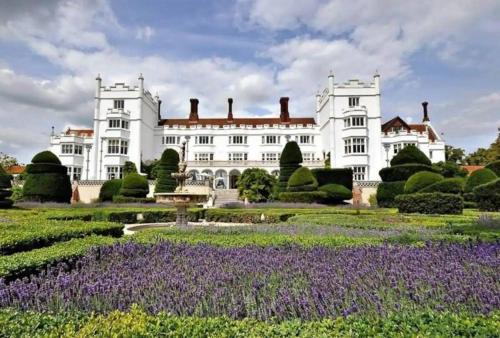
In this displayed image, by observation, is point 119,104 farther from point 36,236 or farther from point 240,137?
point 36,236

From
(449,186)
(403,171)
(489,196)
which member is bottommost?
(489,196)

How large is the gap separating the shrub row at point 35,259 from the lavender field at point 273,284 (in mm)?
220

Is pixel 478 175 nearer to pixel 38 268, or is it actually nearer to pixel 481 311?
pixel 481 311

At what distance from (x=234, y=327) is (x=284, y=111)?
5336 cm

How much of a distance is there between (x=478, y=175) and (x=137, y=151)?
38.8 meters

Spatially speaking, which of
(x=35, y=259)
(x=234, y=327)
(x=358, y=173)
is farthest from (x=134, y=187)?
(x=234, y=327)

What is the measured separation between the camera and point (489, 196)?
18797mm

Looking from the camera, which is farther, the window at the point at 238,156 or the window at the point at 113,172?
the window at the point at 238,156

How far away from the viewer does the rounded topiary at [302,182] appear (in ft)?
91.9

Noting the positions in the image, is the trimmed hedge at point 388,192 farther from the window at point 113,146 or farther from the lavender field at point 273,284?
the window at point 113,146

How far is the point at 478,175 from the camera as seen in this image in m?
23.9

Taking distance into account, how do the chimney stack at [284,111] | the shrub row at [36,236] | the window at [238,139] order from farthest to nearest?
1. the chimney stack at [284,111]
2. the window at [238,139]
3. the shrub row at [36,236]

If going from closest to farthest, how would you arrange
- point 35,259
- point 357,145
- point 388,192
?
point 35,259 → point 388,192 → point 357,145

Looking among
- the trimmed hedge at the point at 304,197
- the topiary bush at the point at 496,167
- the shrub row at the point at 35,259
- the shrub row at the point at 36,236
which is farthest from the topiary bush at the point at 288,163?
the shrub row at the point at 35,259
